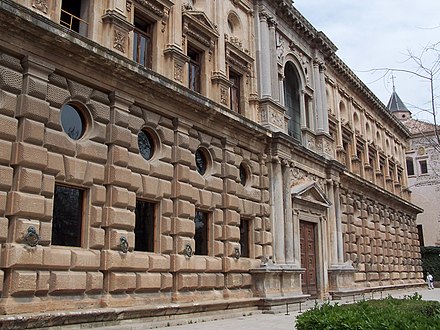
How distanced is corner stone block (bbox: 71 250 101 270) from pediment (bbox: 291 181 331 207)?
34.7ft

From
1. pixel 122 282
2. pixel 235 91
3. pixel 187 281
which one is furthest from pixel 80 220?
pixel 235 91

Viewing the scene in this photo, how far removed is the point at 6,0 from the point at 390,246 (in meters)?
30.0

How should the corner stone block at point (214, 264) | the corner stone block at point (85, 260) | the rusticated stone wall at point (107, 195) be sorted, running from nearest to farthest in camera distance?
the rusticated stone wall at point (107, 195)
the corner stone block at point (85, 260)
the corner stone block at point (214, 264)

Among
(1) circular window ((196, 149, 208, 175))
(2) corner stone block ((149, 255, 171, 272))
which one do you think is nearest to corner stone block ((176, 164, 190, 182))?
(1) circular window ((196, 149, 208, 175))

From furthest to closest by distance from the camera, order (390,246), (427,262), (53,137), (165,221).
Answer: (427,262) → (390,246) → (165,221) → (53,137)

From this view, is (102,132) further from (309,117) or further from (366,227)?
(366,227)

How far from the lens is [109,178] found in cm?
1301

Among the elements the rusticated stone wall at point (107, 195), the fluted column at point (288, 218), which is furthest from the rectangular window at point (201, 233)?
the fluted column at point (288, 218)

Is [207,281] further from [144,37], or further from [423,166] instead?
[423,166]

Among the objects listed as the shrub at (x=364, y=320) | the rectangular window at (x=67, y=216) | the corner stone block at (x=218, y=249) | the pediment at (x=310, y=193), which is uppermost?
the pediment at (x=310, y=193)

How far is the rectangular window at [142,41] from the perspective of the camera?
1538 cm

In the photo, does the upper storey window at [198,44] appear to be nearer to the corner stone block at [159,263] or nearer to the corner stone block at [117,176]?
the corner stone block at [117,176]

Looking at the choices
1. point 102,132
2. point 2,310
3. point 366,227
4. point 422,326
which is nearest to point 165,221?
point 102,132

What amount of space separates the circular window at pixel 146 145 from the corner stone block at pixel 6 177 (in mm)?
4270
